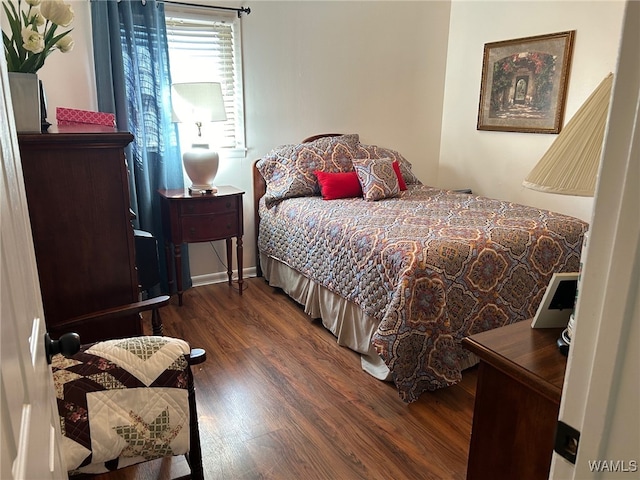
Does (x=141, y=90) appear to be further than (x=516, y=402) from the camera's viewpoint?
Yes

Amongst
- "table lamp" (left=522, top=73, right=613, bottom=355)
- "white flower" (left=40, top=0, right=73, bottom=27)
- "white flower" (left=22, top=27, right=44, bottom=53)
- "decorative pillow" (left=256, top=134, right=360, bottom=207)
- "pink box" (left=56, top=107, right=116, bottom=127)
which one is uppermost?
"white flower" (left=40, top=0, right=73, bottom=27)

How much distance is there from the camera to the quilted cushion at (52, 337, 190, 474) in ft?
4.23

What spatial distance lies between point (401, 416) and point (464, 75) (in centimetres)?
341

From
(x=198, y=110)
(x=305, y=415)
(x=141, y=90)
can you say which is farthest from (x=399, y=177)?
(x=305, y=415)

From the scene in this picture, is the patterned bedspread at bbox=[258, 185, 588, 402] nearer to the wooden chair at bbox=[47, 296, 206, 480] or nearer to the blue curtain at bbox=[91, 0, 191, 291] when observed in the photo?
the wooden chair at bbox=[47, 296, 206, 480]

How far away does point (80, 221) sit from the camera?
167 centimetres

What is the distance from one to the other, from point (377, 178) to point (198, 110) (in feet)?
4.34

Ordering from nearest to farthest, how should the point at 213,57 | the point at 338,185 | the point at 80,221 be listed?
the point at 80,221, the point at 338,185, the point at 213,57

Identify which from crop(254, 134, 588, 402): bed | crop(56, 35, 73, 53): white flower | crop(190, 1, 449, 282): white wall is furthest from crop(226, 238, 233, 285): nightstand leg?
crop(56, 35, 73, 53): white flower

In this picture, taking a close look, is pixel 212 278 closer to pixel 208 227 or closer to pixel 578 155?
pixel 208 227

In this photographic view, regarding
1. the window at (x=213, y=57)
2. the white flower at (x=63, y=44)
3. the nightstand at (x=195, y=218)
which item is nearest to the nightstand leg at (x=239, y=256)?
the nightstand at (x=195, y=218)

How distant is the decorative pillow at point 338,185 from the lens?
3340mm

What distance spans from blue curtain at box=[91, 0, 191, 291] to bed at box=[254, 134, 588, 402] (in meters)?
0.77

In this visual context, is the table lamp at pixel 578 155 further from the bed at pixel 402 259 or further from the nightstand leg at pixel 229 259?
the nightstand leg at pixel 229 259
